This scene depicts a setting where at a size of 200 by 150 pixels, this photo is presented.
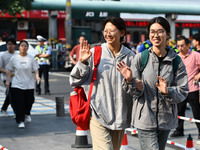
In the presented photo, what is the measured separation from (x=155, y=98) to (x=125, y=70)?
408mm

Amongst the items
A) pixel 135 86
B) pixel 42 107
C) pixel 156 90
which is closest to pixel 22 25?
pixel 42 107

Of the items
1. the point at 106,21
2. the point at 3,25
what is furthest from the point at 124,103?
the point at 3,25

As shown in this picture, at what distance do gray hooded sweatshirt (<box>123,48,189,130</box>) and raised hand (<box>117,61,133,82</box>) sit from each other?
0.10 metres

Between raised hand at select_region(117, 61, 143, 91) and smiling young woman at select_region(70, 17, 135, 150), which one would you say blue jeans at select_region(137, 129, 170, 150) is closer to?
smiling young woman at select_region(70, 17, 135, 150)

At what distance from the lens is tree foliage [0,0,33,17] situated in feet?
72.9

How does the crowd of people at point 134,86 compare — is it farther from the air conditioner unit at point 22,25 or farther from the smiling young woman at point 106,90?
the air conditioner unit at point 22,25

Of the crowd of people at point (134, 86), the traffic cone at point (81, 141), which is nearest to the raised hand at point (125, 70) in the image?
the crowd of people at point (134, 86)

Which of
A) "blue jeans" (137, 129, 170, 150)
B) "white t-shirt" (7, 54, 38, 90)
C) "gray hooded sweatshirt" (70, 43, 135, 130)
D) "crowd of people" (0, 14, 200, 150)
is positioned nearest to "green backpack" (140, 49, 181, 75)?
"crowd of people" (0, 14, 200, 150)

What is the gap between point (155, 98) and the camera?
4.28 metres

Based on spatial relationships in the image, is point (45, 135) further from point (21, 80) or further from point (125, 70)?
point (125, 70)

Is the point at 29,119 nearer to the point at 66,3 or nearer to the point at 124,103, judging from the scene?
the point at 124,103

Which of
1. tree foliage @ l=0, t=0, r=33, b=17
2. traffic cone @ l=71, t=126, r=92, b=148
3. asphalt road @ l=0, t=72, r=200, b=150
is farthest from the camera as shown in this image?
tree foliage @ l=0, t=0, r=33, b=17

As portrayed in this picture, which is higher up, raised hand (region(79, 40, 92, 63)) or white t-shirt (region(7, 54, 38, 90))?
raised hand (region(79, 40, 92, 63))

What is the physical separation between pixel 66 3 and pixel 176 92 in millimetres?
21859
